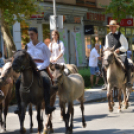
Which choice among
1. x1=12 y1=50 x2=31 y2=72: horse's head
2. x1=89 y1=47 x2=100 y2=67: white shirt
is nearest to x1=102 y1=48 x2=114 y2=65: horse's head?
x1=12 y1=50 x2=31 y2=72: horse's head

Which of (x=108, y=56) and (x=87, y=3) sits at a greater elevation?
(x=87, y=3)

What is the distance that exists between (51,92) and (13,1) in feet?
21.4

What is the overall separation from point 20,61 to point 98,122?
3.50 meters

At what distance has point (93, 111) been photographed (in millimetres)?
10820

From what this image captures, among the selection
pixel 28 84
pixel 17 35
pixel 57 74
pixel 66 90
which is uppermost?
pixel 17 35

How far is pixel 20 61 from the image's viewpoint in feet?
21.1

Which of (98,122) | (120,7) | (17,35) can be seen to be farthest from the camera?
(120,7)

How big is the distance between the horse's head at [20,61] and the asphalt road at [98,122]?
2.18 meters

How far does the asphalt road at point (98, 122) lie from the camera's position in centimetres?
793

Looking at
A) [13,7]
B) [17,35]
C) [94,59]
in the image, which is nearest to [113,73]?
[13,7]

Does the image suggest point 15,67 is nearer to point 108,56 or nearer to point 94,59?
point 108,56

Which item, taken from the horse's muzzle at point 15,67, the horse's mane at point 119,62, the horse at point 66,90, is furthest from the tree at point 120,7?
the horse's muzzle at point 15,67

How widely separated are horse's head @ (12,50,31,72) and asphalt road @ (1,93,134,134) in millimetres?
2176

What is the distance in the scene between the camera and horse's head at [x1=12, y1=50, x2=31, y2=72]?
632 cm
